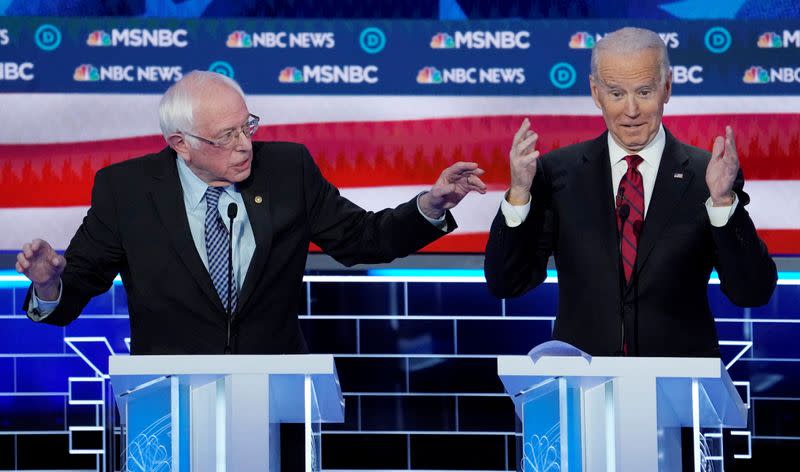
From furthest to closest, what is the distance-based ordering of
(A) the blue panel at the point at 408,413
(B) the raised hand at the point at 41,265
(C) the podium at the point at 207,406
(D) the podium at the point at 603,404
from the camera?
(A) the blue panel at the point at 408,413
(B) the raised hand at the point at 41,265
(C) the podium at the point at 207,406
(D) the podium at the point at 603,404

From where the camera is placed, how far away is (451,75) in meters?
5.05

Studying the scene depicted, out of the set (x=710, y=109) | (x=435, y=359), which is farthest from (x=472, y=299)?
(x=710, y=109)

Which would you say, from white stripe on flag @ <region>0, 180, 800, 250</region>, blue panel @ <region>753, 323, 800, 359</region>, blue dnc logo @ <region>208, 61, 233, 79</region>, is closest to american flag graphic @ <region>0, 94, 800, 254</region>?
white stripe on flag @ <region>0, 180, 800, 250</region>

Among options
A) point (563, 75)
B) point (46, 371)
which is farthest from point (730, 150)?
point (46, 371)

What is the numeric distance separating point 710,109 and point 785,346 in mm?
904

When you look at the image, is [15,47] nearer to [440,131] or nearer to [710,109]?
[440,131]

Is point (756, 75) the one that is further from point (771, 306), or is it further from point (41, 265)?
point (41, 265)

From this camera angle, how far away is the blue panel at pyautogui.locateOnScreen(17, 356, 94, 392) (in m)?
5.22

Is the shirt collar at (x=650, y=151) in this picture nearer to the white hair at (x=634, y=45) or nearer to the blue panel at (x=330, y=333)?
the white hair at (x=634, y=45)

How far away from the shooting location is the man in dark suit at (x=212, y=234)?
3418mm

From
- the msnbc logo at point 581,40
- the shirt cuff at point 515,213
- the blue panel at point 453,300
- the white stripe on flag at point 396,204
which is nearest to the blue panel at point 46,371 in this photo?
the white stripe on flag at point 396,204

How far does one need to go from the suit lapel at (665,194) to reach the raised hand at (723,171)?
0.23m

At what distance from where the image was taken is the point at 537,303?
5.19 m

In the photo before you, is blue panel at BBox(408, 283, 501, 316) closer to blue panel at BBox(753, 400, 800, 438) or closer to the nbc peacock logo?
the nbc peacock logo
